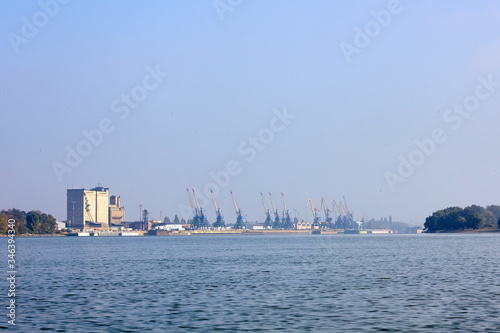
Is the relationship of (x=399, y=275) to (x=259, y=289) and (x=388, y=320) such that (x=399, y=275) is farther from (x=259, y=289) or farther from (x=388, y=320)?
(x=388, y=320)

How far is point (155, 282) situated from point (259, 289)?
32.8ft

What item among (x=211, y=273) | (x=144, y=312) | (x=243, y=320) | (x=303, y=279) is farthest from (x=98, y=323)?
(x=211, y=273)

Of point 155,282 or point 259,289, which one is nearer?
point 259,289

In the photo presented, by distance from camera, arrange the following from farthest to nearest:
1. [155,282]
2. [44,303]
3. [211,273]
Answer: [211,273] → [155,282] → [44,303]

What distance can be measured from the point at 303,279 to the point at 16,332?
86.7ft

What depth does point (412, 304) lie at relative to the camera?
106ft

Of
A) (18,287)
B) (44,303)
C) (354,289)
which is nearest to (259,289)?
(354,289)

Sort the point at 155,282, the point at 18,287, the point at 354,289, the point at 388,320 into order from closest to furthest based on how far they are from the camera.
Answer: the point at 388,320
the point at 354,289
the point at 18,287
the point at 155,282

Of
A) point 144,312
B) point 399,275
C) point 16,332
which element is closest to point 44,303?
point 144,312

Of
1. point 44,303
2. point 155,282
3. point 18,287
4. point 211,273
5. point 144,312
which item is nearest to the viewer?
point 144,312

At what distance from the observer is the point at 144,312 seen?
30812mm

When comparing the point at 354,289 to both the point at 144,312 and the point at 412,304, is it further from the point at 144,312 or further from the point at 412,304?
the point at 144,312

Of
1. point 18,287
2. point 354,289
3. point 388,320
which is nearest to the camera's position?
point 388,320

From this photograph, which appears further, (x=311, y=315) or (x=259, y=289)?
(x=259, y=289)
